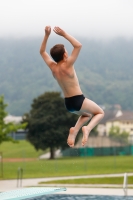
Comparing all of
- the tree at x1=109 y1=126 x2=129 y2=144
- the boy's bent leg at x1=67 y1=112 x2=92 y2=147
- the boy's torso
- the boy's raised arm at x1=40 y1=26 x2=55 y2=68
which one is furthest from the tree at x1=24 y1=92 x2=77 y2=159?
the boy's torso

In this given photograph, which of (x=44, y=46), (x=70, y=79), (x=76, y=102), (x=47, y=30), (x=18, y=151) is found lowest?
(x=76, y=102)

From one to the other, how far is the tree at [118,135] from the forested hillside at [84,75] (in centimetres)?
1897

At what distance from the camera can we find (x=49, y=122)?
78250mm

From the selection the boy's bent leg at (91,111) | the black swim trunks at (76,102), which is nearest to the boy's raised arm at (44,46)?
the black swim trunks at (76,102)

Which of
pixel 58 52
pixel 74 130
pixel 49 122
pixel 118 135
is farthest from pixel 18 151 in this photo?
pixel 58 52

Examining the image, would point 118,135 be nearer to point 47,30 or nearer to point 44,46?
point 44,46

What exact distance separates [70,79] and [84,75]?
146286mm

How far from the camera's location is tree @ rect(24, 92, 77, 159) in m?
74.1

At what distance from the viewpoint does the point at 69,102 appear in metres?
7.14

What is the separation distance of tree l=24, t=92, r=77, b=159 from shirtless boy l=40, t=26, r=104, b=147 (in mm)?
65545

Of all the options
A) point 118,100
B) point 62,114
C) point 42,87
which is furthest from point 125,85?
point 62,114

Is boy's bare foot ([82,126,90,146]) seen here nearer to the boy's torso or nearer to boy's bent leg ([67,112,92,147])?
boy's bent leg ([67,112,92,147])

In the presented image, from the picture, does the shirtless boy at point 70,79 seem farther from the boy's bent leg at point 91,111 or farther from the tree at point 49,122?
the tree at point 49,122

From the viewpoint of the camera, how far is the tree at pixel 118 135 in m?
98.0
